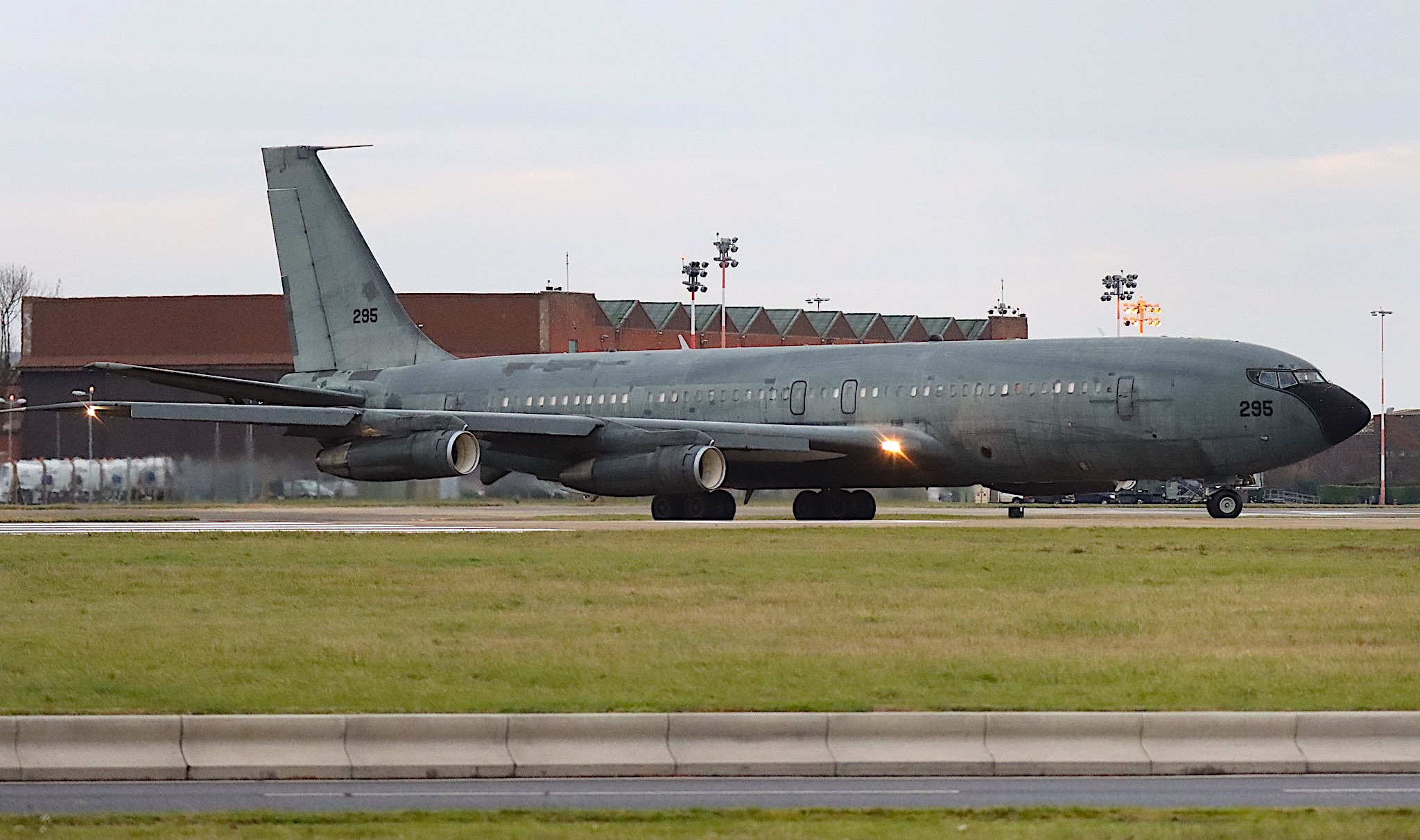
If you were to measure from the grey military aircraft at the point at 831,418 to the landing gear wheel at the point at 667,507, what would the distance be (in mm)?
39

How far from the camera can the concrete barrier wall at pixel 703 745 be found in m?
14.0

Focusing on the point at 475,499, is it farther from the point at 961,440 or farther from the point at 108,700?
the point at 108,700

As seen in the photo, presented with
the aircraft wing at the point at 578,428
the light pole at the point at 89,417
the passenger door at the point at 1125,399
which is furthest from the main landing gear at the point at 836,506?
the light pole at the point at 89,417

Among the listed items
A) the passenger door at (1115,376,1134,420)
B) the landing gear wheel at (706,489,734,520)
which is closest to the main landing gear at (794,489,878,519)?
the landing gear wheel at (706,489,734,520)

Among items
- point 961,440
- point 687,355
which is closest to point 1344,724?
point 961,440

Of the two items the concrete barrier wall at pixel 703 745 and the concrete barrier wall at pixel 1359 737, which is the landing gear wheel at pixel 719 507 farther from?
the concrete barrier wall at pixel 1359 737

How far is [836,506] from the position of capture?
161 ft

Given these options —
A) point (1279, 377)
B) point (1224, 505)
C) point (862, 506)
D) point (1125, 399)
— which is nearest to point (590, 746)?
point (1125, 399)

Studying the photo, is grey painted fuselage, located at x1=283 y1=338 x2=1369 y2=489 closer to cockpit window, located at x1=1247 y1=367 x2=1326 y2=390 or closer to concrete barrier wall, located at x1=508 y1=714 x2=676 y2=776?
cockpit window, located at x1=1247 y1=367 x2=1326 y2=390

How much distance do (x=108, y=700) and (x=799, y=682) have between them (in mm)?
5476

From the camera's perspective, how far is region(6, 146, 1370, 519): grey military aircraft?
4259 cm

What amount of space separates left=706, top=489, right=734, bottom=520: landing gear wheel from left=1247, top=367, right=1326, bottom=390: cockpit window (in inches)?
486

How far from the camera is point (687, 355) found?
5241 centimetres

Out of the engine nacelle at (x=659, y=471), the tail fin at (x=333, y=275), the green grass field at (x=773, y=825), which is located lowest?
the green grass field at (x=773, y=825)
